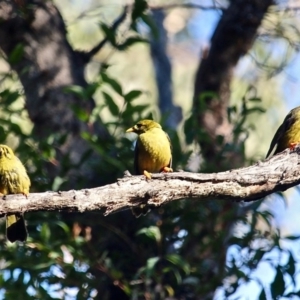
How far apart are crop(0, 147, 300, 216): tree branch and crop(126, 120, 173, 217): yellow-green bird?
1432 millimetres

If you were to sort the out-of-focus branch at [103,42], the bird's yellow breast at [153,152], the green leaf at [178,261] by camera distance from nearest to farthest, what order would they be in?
the green leaf at [178,261], the bird's yellow breast at [153,152], the out-of-focus branch at [103,42]

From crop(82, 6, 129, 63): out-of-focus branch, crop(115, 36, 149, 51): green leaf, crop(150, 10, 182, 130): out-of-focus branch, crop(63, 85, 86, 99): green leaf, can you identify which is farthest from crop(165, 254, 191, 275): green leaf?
crop(150, 10, 182, 130): out-of-focus branch

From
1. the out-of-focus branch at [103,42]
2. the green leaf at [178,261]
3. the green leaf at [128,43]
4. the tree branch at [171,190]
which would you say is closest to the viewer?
the tree branch at [171,190]

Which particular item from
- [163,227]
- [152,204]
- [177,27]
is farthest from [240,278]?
[177,27]

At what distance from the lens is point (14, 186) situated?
18.5ft

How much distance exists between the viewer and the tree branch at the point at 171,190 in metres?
4.12

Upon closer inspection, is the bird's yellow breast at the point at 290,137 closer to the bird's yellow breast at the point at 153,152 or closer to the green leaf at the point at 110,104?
the bird's yellow breast at the point at 153,152

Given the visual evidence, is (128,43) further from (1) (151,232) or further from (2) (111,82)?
(1) (151,232)

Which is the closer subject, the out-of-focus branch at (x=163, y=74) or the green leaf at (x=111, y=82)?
the green leaf at (x=111, y=82)

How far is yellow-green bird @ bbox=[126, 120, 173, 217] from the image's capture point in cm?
614

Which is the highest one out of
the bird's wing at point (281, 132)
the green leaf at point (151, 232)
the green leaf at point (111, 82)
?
the bird's wing at point (281, 132)

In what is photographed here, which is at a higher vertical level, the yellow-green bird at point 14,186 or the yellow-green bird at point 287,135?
the yellow-green bird at point 287,135

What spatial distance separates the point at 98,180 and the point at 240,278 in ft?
4.90

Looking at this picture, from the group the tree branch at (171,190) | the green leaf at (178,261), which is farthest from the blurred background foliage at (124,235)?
the tree branch at (171,190)
